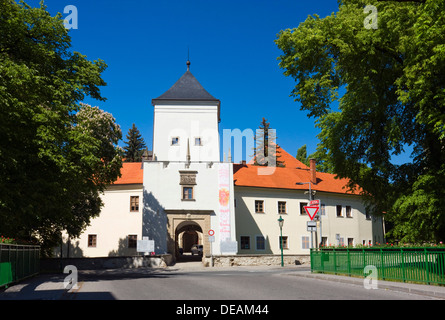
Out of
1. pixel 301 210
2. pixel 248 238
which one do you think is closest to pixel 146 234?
pixel 248 238

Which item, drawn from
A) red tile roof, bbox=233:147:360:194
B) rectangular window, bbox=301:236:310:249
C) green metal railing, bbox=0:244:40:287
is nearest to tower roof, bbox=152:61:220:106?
red tile roof, bbox=233:147:360:194

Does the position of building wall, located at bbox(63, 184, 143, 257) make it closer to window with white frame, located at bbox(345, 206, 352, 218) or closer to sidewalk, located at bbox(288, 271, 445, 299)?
window with white frame, located at bbox(345, 206, 352, 218)

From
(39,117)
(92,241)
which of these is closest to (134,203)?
(92,241)

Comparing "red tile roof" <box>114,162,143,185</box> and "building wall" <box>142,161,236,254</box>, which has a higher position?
"red tile roof" <box>114,162,143,185</box>

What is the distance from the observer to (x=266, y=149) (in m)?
69.1

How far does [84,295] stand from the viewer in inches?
463

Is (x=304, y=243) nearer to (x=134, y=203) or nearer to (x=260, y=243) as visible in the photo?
(x=260, y=243)

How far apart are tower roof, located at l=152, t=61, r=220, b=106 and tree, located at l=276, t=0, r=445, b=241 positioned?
61.0ft

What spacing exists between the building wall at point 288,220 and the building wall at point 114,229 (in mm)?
10097

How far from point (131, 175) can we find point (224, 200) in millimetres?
11954

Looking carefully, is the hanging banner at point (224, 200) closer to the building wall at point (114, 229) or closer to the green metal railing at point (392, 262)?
the building wall at point (114, 229)

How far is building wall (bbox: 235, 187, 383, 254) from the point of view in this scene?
135 ft

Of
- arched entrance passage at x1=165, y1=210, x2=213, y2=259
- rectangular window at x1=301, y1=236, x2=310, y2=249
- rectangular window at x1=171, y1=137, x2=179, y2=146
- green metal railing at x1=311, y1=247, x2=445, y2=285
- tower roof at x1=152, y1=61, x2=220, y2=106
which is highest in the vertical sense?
tower roof at x1=152, y1=61, x2=220, y2=106

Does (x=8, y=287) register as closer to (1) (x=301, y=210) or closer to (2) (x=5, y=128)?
(2) (x=5, y=128)
